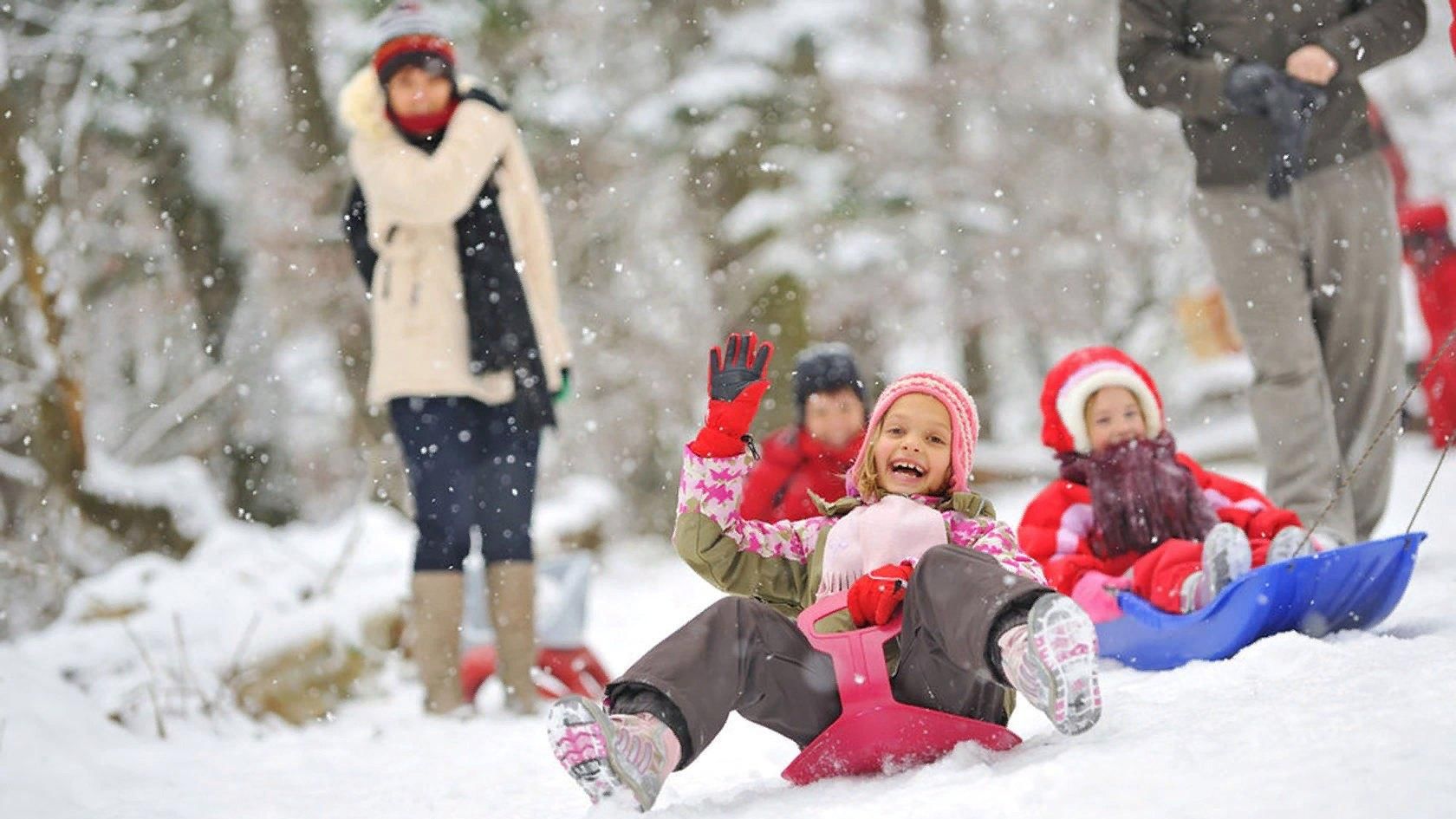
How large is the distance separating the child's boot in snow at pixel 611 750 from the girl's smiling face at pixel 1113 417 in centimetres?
204

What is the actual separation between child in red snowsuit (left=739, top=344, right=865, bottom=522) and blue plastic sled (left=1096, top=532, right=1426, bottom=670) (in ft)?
3.44

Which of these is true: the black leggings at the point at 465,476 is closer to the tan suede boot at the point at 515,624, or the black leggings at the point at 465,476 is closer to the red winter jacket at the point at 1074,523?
the tan suede boot at the point at 515,624

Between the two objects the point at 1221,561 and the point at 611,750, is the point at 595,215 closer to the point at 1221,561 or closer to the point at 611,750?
the point at 1221,561

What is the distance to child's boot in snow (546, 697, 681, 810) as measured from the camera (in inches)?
75.5

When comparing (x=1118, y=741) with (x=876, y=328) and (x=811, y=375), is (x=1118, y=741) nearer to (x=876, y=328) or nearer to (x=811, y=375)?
(x=811, y=375)

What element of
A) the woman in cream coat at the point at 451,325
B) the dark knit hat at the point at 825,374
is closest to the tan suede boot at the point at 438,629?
the woman in cream coat at the point at 451,325

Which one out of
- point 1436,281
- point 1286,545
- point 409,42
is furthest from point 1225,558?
point 1436,281

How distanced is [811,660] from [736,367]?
19.4 inches

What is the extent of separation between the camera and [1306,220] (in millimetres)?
3803

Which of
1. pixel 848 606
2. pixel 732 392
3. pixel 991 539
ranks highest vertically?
pixel 732 392

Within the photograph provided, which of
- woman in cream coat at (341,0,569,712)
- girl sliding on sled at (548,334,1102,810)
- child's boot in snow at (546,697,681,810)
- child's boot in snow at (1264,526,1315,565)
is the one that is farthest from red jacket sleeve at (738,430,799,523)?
child's boot in snow at (546,697,681,810)

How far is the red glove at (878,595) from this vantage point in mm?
2285

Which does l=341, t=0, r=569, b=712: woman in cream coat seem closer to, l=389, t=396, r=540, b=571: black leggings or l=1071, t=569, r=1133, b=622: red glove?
l=389, t=396, r=540, b=571: black leggings

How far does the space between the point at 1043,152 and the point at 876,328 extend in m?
2.37
